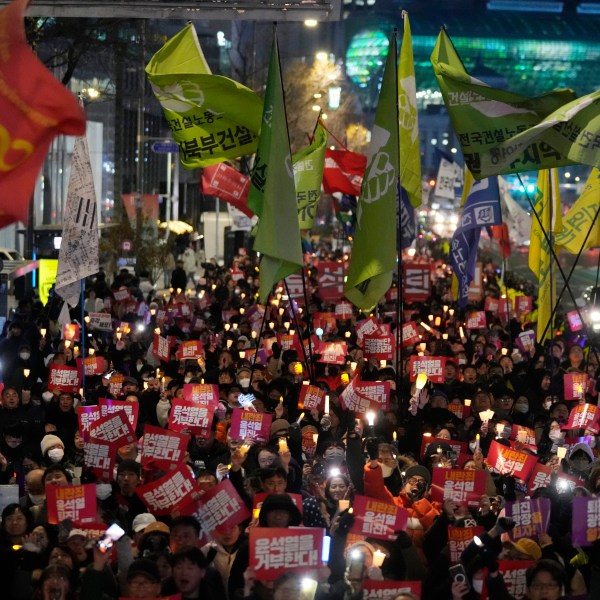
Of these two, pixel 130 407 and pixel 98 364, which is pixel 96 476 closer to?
pixel 130 407

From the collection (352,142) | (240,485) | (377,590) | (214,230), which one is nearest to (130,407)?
(240,485)

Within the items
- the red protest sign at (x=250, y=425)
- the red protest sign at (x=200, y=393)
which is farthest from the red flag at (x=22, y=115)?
the red protest sign at (x=200, y=393)

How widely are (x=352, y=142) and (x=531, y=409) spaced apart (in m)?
79.2

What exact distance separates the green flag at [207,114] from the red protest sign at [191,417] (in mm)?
3426

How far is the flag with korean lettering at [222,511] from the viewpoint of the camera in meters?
8.11

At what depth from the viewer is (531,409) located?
14.2 m

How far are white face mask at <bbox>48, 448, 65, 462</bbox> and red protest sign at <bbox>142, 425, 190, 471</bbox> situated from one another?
0.71 metres

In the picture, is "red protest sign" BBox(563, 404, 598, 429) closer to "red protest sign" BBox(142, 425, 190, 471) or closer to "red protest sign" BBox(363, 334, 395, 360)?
"red protest sign" BBox(142, 425, 190, 471)

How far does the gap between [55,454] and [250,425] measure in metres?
1.60

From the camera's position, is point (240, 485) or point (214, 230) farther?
point (214, 230)

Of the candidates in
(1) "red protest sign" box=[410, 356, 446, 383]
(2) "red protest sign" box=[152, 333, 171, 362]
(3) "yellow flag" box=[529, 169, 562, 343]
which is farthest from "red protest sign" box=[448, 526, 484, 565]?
(3) "yellow flag" box=[529, 169, 562, 343]

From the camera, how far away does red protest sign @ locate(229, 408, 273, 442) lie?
436 inches

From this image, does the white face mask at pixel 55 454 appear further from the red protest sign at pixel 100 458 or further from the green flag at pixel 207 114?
the green flag at pixel 207 114

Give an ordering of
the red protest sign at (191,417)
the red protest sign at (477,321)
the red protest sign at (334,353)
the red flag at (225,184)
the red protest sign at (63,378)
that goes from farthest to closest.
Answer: the red protest sign at (477,321)
the red flag at (225,184)
the red protest sign at (334,353)
the red protest sign at (63,378)
the red protest sign at (191,417)
